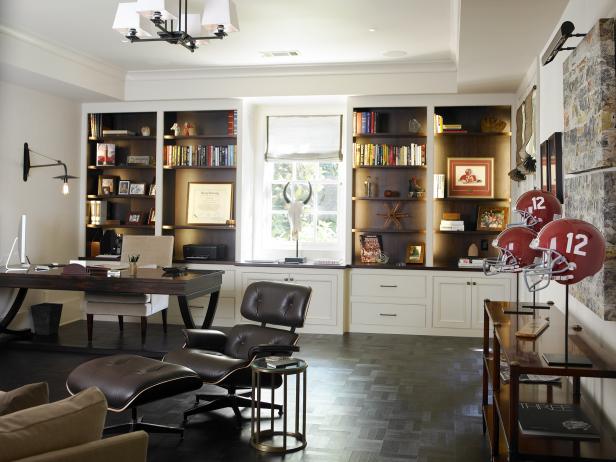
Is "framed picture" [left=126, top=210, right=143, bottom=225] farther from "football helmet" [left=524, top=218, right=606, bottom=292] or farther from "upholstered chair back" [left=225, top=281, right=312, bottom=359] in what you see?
"football helmet" [left=524, top=218, right=606, bottom=292]

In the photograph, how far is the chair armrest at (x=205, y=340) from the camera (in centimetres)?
456

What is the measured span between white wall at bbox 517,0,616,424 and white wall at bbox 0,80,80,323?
16.6 ft

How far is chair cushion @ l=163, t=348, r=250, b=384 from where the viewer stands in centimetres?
395

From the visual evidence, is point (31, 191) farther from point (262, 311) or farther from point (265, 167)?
point (262, 311)

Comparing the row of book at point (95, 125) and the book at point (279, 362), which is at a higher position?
the row of book at point (95, 125)

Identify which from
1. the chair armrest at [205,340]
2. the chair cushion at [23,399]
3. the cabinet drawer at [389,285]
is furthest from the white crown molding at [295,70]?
the chair cushion at [23,399]

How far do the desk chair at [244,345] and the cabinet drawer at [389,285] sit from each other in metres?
2.53

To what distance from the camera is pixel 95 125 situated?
7.85 meters

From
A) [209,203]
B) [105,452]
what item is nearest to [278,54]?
[209,203]

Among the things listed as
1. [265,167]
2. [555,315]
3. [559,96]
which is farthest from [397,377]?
[265,167]

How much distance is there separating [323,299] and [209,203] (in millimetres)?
1842

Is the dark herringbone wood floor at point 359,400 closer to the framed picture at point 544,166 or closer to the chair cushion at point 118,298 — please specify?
the chair cushion at point 118,298

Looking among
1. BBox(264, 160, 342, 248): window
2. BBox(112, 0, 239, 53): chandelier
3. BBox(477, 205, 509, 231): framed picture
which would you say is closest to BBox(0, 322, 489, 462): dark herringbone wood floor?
BBox(477, 205, 509, 231): framed picture

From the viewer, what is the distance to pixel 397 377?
5.30 m
